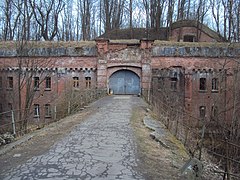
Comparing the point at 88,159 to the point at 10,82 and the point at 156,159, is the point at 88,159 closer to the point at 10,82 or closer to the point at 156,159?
→ the point at 156,159

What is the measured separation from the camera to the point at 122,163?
6.10m

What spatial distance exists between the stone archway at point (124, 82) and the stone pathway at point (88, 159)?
16422 millimetres

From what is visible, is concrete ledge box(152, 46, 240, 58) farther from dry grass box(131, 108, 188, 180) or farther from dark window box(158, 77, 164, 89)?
dry grass box(131, 108, 188, 180)

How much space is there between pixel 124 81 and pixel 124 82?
87mm

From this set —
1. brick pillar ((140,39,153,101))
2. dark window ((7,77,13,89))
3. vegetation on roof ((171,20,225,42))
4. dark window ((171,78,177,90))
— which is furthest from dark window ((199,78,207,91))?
dark window ((7,77,13,89))

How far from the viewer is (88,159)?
6340mm

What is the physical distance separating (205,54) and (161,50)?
3863 mm

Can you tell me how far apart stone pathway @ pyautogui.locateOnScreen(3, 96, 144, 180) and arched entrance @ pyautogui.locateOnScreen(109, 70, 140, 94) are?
16.4 m

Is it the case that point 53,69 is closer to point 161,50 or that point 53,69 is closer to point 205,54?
point 161,50

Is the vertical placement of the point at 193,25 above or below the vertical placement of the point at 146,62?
above

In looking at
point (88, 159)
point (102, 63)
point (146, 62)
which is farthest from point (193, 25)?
point (88, 159)

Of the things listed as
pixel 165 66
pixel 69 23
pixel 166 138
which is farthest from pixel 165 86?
pixel 69 23

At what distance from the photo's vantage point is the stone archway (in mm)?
25719

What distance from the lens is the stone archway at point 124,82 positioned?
25719mm
